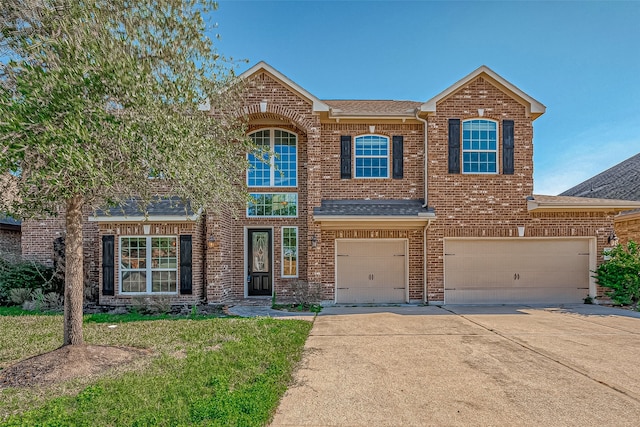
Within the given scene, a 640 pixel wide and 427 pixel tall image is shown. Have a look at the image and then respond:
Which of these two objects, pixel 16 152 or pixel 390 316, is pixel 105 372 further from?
pixel 390 316

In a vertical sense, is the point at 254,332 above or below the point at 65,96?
below

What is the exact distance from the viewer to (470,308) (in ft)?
35.3

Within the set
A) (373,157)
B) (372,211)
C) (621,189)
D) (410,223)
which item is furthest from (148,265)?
(621,189)

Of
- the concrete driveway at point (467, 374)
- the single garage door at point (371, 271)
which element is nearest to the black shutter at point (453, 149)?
the single garage door at point (371, 271)

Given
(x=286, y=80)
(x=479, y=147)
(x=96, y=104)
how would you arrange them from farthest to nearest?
(x=479, y=147) < (x=286, y=80) < (x=96, y=104)

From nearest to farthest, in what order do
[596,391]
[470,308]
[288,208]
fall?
[596,391], [470,308], [288,208]

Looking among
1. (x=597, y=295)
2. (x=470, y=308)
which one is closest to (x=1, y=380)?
(x=470, y=308)

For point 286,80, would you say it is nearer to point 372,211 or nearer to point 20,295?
point 372,211

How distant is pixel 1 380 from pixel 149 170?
139 inches

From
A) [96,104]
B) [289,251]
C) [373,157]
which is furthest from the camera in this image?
[289,251]

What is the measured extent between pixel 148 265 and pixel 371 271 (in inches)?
276

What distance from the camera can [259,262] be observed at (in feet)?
40.7

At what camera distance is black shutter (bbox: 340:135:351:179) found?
11867mm

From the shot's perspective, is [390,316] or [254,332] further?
[390,316]
